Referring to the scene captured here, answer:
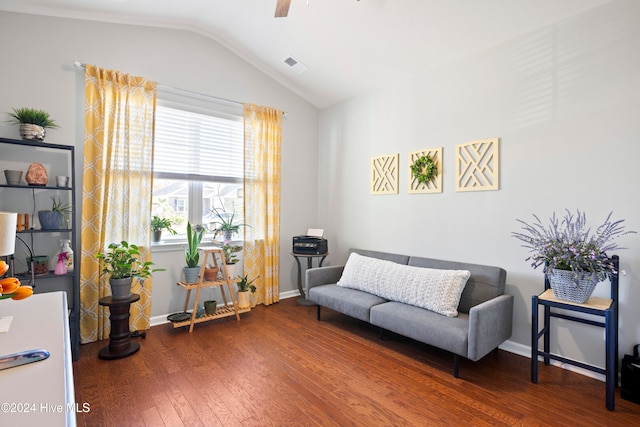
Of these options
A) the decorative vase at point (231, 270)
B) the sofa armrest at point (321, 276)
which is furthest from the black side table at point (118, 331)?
the sofa armrest at point (321, 276)

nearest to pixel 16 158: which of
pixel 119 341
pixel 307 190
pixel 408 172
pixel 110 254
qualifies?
pixel 110 254

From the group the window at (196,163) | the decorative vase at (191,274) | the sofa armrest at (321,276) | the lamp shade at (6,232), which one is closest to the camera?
the lamp shade at (6,232)

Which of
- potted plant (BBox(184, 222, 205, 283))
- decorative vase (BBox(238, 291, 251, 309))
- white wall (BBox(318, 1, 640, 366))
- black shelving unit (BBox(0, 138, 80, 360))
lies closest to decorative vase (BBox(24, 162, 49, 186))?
black shelving unit (BBox(0, 138, 80, 360))

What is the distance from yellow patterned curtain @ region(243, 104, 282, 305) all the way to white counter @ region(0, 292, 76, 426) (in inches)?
107

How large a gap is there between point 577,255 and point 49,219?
4.02 meters

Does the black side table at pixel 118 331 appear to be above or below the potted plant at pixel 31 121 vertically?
below

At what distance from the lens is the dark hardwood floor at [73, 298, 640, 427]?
1.94 meters

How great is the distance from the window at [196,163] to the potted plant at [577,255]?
10.6ft

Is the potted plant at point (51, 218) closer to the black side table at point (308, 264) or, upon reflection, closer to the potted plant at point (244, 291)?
the potted plant at point (244, 291)

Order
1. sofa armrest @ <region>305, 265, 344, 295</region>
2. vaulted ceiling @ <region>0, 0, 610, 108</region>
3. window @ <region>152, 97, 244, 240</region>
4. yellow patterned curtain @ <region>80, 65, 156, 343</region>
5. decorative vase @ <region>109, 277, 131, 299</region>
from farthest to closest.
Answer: sofa armrest @ <region>305, 265, 344, 295</region>
window @ <region>152, 97, 244, 240</region>
yellow patterned curtain @ <region>80, 65, 156, 343</region>
decorative vase @ <region>109, 277, 131, 299</region>
vaulted ceiling @ <region>0, 0, 610, 108</region>

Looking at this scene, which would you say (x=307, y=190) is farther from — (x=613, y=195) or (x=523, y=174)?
(x=613, y=195)

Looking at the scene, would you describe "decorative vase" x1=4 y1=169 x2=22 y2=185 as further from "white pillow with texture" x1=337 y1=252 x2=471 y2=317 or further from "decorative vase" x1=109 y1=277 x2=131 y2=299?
"white pillow with texture" x1=337 y1=252 x2=471 y2=317

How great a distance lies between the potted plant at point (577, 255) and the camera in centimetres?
211

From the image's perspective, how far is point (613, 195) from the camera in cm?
231
